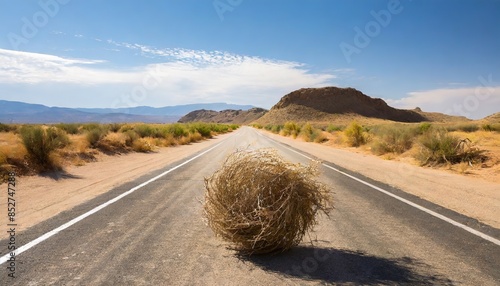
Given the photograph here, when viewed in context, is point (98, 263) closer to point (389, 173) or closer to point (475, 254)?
point (475, 254)

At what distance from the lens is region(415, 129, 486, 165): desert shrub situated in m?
16.0

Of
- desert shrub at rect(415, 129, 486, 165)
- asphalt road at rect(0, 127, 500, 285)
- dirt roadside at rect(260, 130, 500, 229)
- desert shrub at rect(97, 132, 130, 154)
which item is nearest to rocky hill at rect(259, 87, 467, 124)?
desert shrub at rect(97, 132, 130, 154)

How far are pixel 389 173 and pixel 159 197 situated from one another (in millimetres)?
8656

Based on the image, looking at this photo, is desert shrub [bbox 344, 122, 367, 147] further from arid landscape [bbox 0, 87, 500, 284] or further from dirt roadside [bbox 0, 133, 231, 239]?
dirt roadside [bbox 0, 133, 231, 239]

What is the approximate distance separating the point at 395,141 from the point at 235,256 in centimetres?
2005

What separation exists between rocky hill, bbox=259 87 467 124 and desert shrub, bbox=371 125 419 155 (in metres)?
100

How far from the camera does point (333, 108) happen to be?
133 metres

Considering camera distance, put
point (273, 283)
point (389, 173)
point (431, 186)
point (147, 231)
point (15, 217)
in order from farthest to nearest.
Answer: point (389, 173), point (431, 186), point (15, 217), point (147, 231), point (273, 283)

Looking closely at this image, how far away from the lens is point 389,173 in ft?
45.5

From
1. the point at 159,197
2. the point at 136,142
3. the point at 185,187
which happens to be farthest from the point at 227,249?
the point at 136,142

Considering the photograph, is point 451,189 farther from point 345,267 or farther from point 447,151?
point 345,267

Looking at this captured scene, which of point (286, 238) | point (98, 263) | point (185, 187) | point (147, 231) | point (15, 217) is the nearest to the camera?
point (98, 263)

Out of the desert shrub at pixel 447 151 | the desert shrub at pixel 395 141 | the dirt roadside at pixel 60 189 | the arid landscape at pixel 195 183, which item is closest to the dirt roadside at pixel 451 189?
the arid landscape at pixel 195 183

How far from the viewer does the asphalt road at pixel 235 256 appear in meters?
4.12
